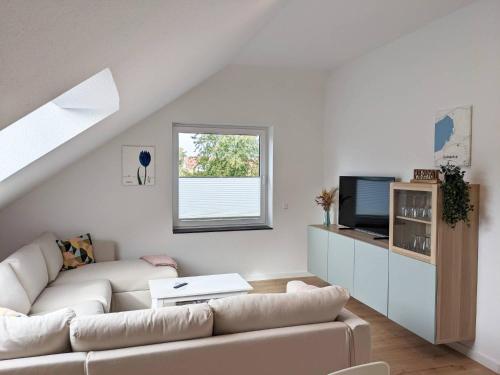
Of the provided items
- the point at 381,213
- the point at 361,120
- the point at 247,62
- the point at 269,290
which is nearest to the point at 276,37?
the point at 247,62

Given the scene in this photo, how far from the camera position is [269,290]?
5207 millimetres

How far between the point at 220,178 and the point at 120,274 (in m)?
1.93

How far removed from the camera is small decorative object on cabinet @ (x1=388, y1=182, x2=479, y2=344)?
3.17 metres

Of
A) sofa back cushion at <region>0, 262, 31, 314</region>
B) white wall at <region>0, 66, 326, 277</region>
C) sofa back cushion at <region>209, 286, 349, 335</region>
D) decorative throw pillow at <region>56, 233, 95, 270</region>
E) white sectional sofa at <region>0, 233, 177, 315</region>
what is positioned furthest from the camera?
white wall at <region>0, 66, 326, 277</region>

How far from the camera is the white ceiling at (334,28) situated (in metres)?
3.45

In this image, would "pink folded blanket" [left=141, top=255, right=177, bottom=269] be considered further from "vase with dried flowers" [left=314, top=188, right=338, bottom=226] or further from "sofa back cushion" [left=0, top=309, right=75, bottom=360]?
"sofa back cushion" [left=0, top=309, right=75, bottom=360]

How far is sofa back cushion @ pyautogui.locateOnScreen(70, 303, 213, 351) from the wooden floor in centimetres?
180

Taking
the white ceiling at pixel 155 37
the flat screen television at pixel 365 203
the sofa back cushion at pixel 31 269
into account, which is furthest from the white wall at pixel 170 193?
the sofa back cushion at pixel 31 269

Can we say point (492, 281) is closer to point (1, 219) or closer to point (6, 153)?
point (6, 153)

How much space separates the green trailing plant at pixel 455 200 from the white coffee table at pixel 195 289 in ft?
5.67

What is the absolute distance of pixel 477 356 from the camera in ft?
10.8

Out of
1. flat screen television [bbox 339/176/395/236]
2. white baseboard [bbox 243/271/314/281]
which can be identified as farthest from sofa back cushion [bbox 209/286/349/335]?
white baseboard [bbox 243/271/314/281]

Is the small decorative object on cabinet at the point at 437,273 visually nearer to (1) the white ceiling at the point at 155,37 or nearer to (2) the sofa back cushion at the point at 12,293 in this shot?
(1) the white ceiling at the point at 155,37

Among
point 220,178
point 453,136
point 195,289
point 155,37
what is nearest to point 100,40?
point 155,37
